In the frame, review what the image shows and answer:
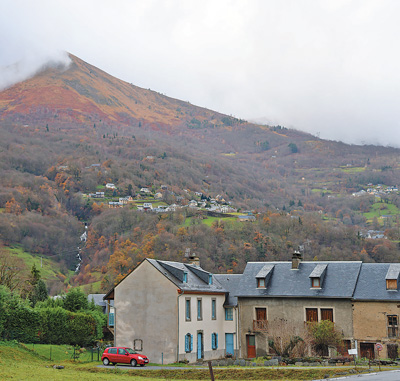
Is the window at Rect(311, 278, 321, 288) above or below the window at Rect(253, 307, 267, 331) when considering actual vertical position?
above

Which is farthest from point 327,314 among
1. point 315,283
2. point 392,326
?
point 392,326

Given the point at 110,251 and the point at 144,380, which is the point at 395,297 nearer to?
the point at 144,380

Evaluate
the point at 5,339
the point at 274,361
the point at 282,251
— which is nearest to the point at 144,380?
the point at 274,361

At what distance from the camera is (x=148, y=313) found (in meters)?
52.0

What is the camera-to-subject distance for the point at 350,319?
53.2 meters

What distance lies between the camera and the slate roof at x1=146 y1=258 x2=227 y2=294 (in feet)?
174

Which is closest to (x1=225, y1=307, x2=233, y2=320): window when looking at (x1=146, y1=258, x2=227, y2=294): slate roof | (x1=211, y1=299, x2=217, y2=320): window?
(x1=146, y1=258, x2=227, y2=294): slate roof

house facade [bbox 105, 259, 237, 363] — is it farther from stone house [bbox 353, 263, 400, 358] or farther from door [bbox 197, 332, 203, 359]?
stone house [bbox 353, 263, 400, 358]

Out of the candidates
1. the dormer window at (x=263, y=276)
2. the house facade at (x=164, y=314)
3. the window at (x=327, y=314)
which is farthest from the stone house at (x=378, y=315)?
Answer: the house facade at (x=164, y=314)

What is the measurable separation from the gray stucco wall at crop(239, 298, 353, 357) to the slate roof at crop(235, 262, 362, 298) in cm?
59

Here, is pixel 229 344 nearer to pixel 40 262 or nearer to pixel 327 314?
pixel 327 314

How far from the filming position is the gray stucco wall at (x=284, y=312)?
53.6 metres

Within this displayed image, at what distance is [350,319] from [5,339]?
97.6ft

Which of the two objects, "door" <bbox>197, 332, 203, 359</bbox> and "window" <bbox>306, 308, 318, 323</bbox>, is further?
"window" <bbox>306, 308, 318, 323</bbox>
